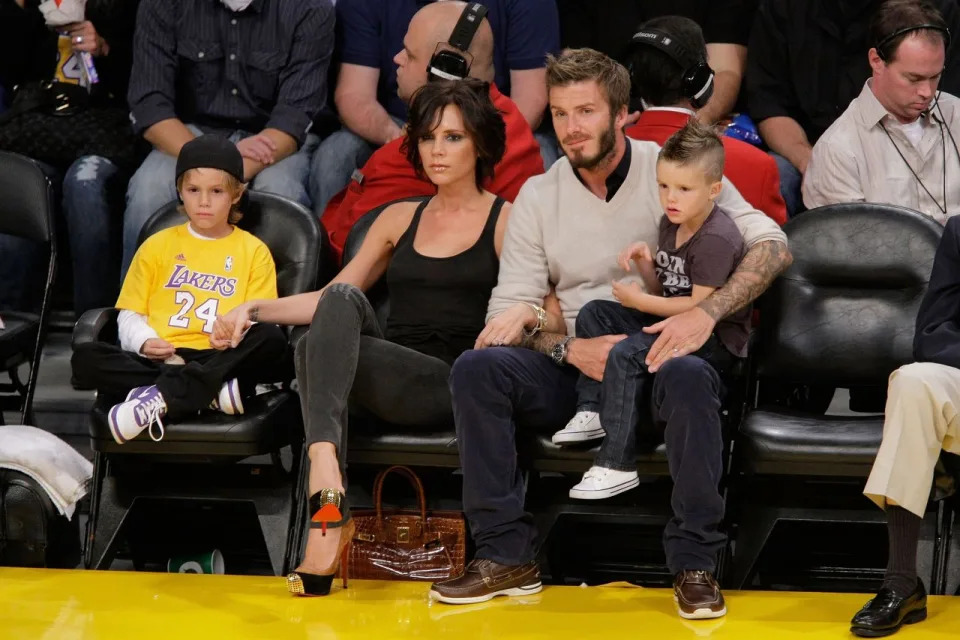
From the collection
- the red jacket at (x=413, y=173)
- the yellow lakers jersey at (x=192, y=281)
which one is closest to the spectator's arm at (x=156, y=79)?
the red jacket at (x=413, y=173)

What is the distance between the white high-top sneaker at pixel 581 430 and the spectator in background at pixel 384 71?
5.57 ft

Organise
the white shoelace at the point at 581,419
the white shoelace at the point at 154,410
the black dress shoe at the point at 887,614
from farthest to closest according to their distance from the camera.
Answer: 1. the white shoelace at the point at 154,410
2. the white shoelace at the point at 581,419
3. the black dress shoe at the point at 887,614

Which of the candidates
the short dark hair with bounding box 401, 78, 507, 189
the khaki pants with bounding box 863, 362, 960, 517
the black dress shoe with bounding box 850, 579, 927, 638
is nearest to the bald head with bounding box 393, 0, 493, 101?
the short dark hair with bounding box 401, 78, 507, 189

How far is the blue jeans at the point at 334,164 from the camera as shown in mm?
5035

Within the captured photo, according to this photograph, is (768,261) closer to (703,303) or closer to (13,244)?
(703,303)

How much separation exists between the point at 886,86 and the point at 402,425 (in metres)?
1.97

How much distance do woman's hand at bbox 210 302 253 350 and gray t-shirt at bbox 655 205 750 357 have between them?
1148 mm

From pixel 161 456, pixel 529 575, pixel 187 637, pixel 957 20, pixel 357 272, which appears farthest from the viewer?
pixel 957 20

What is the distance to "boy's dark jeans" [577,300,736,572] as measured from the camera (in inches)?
131

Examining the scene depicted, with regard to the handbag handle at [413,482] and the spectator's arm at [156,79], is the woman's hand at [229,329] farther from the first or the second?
the spectator's arm at [156,79]

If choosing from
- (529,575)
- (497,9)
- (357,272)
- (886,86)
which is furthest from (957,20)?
(529,575)

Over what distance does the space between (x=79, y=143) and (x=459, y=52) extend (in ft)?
5.22

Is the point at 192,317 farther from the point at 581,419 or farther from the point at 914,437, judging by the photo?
the point at 914,437

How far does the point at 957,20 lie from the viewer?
5004 mm
